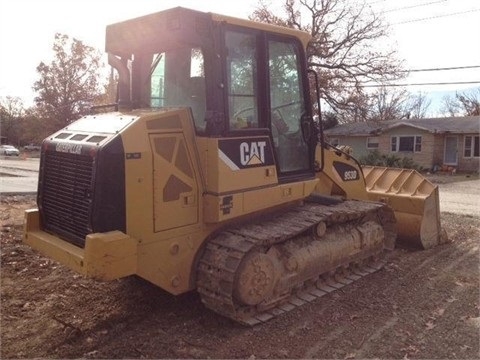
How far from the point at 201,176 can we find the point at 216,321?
1.41 meters

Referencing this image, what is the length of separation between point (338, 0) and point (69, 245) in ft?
87.9

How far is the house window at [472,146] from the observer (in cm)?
2564

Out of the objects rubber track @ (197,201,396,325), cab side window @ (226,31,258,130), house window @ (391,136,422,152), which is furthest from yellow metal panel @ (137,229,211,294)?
house window @ (391,136,422,152)

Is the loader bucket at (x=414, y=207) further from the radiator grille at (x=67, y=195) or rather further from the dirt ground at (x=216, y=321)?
the radiator grille at (x=67, y=195)

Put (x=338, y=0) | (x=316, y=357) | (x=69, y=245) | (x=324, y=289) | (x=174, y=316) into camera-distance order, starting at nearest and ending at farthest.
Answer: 1. (x=316, y=357)
2. (x=69, y=245)
3. (x=174, y=316)
4. (x=324, y=289)
5. (x=338, y=0)

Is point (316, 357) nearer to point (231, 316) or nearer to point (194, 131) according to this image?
point (231, 316)

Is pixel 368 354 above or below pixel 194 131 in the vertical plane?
below

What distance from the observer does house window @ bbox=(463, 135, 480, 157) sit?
25641 millimetres

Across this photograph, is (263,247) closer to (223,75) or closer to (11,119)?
(223,75)

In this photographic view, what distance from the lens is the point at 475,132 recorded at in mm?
25188

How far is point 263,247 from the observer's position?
15.1ft

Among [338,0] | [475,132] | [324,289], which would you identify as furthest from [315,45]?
[324,289]

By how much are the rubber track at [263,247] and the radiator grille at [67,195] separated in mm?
1184

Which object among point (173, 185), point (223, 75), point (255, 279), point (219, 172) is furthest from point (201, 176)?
point (255, 279)
